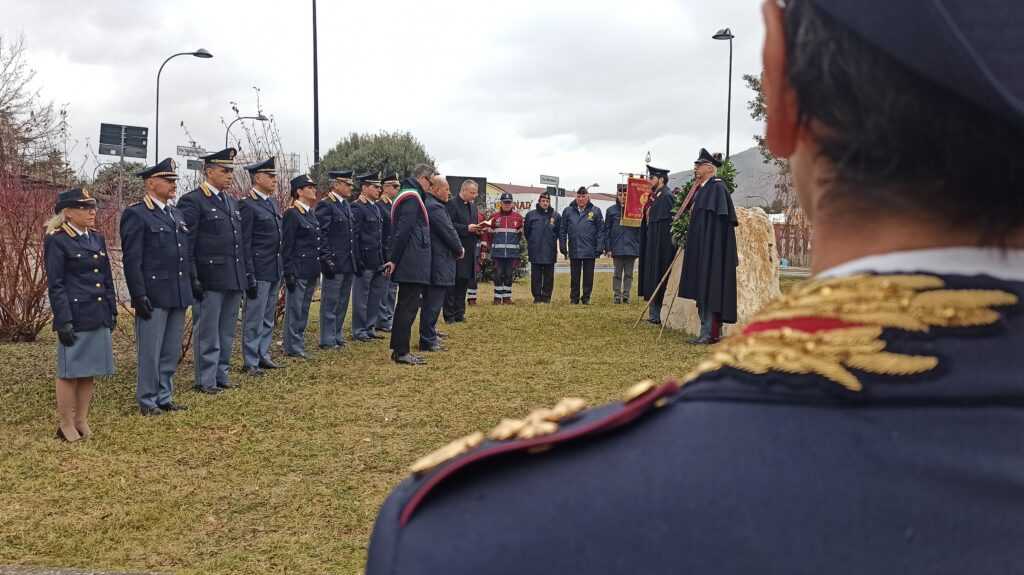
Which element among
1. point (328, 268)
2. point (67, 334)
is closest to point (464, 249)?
point (328, 268)

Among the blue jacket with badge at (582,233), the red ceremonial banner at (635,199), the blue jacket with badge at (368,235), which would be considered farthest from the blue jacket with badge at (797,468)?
the blue jacket with badge at (582,233)

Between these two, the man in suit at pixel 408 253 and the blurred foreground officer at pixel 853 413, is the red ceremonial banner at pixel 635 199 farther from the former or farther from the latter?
the blurred foreground officer at pixel 853 413

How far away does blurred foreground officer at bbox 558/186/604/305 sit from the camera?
15516 mm

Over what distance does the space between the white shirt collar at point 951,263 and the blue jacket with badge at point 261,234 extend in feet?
26.0

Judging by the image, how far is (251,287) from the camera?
8156 millimetres

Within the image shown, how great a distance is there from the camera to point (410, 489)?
0.77 meters

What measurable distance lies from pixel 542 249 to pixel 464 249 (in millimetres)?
3553

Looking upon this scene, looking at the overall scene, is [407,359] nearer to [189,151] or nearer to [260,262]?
[260,262]

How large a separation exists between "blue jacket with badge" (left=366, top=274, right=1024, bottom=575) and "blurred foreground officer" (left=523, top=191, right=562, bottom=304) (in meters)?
14.7

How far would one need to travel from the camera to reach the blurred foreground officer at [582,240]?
50.9ft

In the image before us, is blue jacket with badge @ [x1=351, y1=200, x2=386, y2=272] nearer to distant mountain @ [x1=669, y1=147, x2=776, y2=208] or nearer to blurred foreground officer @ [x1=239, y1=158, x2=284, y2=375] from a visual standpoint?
blurred foreground officer @ [x1=239, y1=158, x2=284, y2=375]

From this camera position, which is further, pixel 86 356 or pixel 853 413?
pixel 86 356

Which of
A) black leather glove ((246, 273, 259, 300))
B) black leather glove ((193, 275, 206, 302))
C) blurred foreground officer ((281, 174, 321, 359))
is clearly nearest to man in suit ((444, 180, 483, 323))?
blurred foreground officer ((281, 174, 321, 359))

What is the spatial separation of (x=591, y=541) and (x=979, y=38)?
0.52 meters
